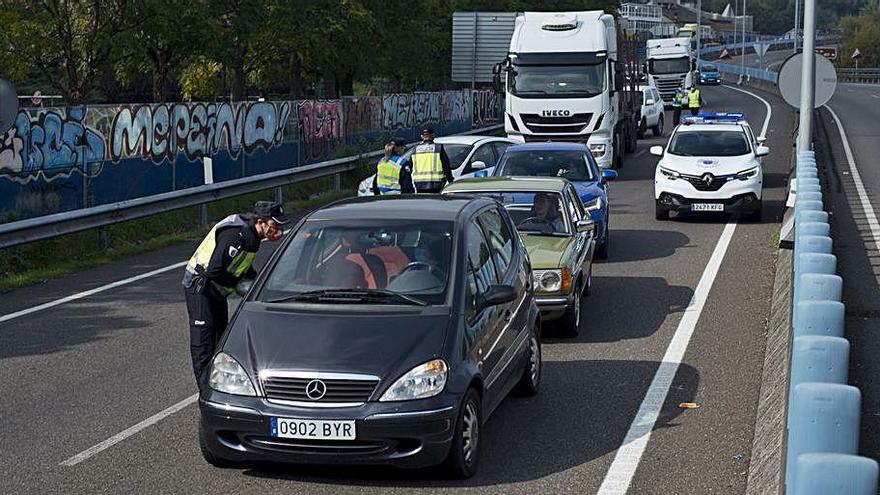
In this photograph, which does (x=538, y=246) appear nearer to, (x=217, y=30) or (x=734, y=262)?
(x=734, y=262)

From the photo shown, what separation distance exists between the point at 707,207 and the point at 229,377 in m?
14.9

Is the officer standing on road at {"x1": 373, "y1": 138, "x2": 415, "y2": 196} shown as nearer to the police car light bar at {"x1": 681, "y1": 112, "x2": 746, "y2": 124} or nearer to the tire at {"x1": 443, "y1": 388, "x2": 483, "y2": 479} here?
the police car light bar at {"x1": 681, "y1": 112, "x2": 746, "y2": 124}

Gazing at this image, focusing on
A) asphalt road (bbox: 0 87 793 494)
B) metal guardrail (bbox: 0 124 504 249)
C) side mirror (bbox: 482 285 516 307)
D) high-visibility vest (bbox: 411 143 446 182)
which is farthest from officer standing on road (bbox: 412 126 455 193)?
side mirror (bbox: 482 285 516 307)

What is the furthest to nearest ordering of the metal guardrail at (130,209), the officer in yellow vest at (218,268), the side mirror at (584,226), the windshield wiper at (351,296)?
1. the metal guardrail at (130,209)
2. the side mirror at (584,226)
3. the officer in yellow vest at (218,268)
4. the windshield wiper at (351,296)

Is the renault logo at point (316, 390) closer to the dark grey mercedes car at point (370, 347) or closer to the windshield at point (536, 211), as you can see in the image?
the dark grey mercedes car at point (370, 347)

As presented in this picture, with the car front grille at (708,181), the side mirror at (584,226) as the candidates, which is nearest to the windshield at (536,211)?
the side mirror at (584,226)

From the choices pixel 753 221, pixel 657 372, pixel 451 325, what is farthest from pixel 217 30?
pixel 451 325

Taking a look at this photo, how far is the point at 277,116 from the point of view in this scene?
28219mm

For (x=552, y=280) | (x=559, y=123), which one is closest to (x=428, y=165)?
(x=552, y=280)

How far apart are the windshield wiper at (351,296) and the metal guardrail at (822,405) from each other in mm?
2298

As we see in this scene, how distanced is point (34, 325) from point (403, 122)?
25.8 metres

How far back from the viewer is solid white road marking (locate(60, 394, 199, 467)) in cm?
816

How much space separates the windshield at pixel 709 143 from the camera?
22.3 metres

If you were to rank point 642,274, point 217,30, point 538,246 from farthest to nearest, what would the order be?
point 217,30, point 642,274, point 538,246
